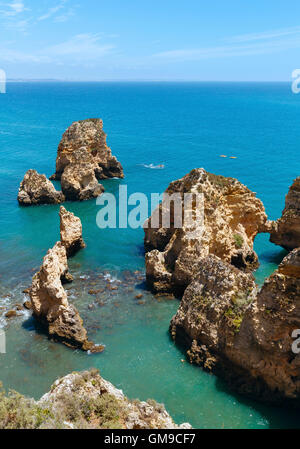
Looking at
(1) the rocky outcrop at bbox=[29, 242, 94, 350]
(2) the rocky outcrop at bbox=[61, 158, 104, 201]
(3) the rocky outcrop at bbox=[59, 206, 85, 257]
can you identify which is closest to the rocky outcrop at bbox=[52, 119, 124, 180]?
(2) the rocky outcrop at bbox=[61, 158, 104, 201]

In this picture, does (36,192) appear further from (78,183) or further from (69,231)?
(69,231)

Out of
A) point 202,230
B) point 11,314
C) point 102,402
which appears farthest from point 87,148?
point 102,402

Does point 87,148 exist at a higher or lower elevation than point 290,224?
higher

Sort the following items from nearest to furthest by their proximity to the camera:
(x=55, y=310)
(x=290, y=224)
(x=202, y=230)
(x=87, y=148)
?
(x=55, y=310), (x=202, y=230), (x=290, y=224), (x=87, y=148)

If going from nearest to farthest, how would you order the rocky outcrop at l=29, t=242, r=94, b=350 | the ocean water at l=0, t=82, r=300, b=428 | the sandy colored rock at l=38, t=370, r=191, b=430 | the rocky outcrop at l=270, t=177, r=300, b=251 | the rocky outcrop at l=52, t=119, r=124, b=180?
the sandy colored rock at l=38, t=370, r=191, b=430, the ocean water at l=0, t=82, r=300, b=428, the rocky outcrop at l=29, t=242, r=94, b=350, the rocky outcrop at l=270, t=177, r=300, b=251, the rocky outcrop at l=52, t=119, r=124, b=180

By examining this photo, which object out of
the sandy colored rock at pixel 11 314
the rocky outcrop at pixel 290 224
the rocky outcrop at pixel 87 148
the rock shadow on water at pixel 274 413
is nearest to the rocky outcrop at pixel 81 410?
the rock shadow on water at pixel 274 413

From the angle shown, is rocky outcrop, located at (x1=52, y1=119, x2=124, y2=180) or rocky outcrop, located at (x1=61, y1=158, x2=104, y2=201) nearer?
rocky outcrop, located at (x1=61, y1=158, x2=104, y2=201)

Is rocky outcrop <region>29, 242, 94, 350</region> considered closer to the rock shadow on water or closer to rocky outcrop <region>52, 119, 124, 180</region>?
the rock shadow on water

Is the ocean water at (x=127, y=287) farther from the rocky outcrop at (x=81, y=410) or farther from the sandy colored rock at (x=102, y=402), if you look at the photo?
the rocky outcrop at (x=81, y=410)
